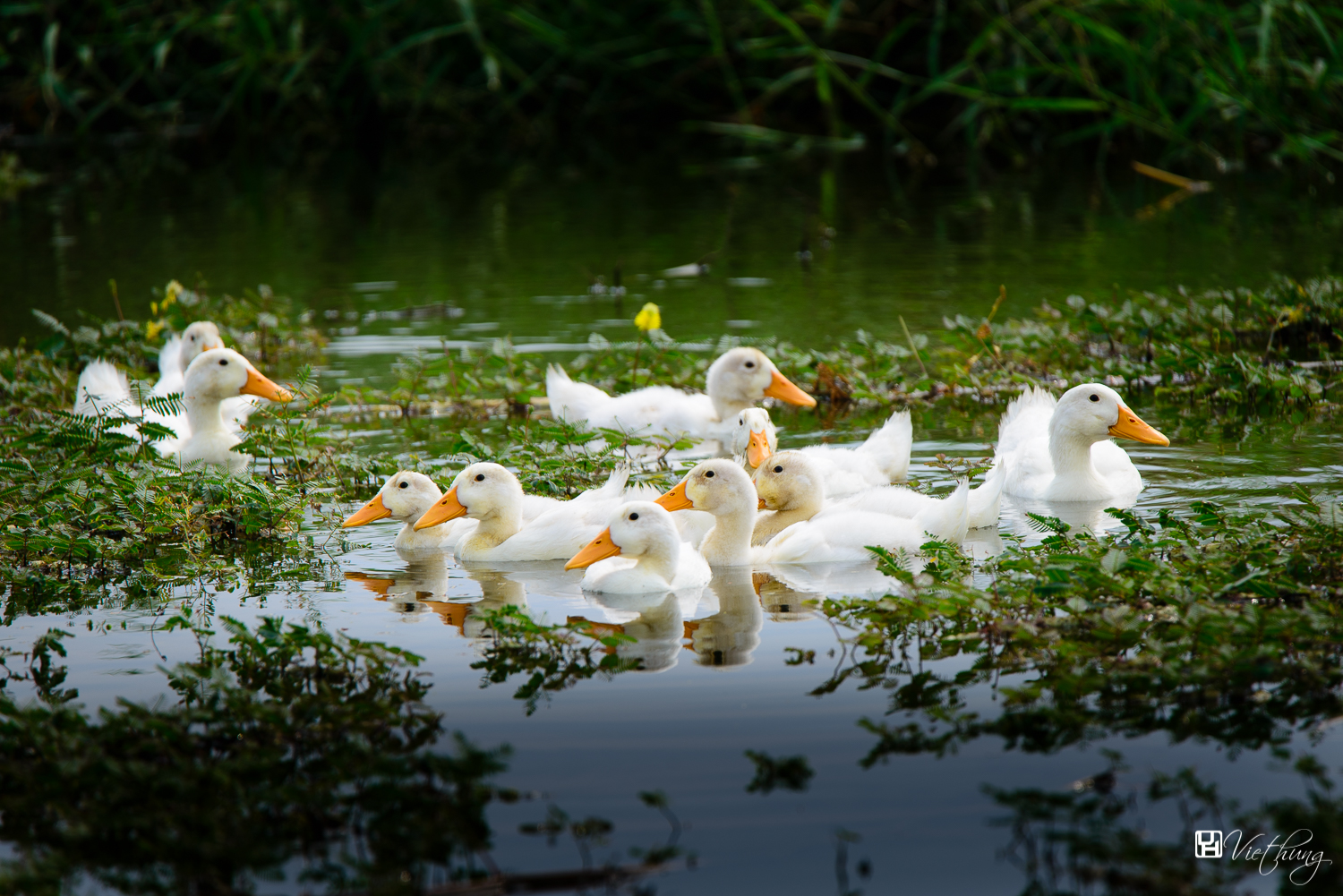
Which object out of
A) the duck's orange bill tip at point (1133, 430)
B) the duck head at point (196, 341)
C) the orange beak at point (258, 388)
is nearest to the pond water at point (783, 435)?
the duck's orange bill tip at point (1133, 430)

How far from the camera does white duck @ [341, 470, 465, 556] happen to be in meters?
7.00

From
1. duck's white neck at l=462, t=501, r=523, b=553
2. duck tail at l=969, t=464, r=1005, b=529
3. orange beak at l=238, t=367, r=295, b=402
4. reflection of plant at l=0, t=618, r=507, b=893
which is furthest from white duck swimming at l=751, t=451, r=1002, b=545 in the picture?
orange beak at l=238, t=367, r=295, b=402

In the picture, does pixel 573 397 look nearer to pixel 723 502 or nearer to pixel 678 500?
pixel 678 500

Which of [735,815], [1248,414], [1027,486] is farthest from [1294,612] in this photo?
[1248,414]

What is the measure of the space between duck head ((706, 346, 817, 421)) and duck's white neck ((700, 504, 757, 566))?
2633 mm

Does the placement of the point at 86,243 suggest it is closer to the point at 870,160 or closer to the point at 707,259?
the point at 707,259

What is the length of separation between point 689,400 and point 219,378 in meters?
2.99

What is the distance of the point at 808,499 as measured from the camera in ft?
23.3

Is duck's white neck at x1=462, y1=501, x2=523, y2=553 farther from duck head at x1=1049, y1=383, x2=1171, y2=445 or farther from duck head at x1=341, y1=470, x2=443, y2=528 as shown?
duck head at x1=1049, y1=383, x2=1171, y2=445

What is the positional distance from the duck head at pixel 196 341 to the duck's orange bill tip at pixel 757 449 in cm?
444

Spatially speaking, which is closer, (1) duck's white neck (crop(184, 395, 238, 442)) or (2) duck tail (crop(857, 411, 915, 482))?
(2) duck tail (crop(857, 411, 915, 482))

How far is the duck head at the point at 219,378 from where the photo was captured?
8.64m

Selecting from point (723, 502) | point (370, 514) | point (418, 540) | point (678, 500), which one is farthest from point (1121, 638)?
point (370, 514)

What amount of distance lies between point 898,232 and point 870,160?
731 cm
